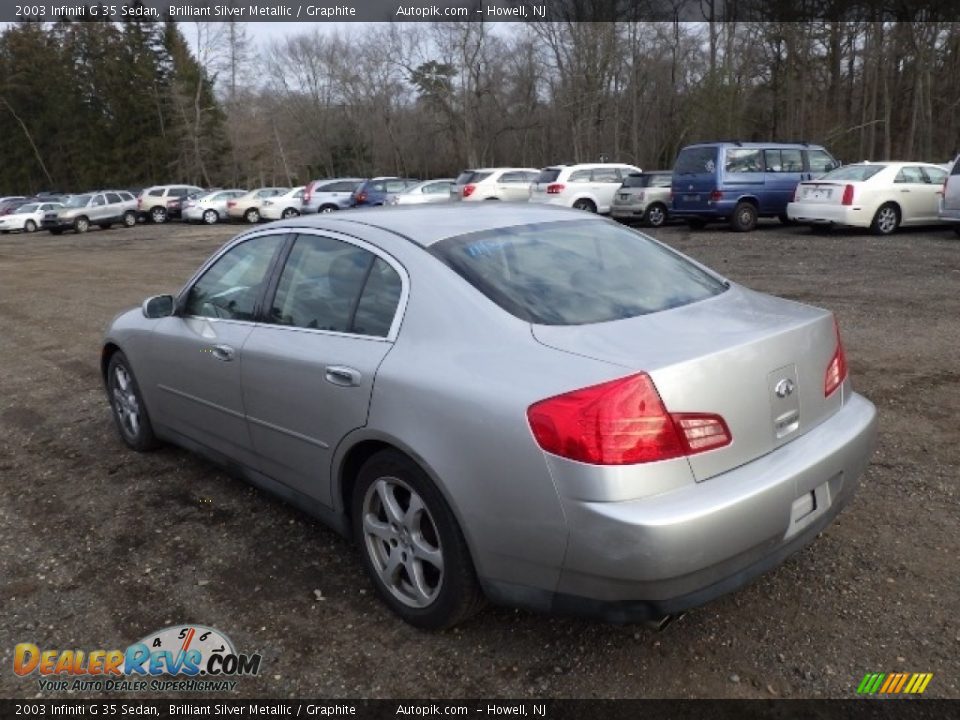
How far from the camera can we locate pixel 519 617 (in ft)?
9.64

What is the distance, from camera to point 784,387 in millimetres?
2625

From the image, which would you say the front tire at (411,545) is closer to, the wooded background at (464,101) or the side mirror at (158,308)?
the side mirror at (158,308)

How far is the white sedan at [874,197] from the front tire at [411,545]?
1445 cm

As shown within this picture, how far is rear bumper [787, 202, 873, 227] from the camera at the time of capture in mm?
14781

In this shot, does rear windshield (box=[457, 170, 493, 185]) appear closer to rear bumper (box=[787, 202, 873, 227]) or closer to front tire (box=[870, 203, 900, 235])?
rear bumper (box=[787, 202, 873, 227])

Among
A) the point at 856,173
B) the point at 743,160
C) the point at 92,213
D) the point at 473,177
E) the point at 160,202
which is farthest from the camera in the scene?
the point at 160,202

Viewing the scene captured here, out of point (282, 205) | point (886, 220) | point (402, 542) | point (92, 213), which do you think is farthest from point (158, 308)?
point (92, 213)

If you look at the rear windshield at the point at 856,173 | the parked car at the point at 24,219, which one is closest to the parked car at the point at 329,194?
the parked car at the point at 24,219

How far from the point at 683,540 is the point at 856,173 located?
1513cm

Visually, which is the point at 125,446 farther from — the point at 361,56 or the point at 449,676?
the point at 361,56

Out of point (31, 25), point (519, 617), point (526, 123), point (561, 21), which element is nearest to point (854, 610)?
point (519, 617)

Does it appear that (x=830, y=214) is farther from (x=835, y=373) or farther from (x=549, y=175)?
(x=835, y=373)

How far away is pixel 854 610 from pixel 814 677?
474mm

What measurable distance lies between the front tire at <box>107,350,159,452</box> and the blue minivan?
47.3ft
